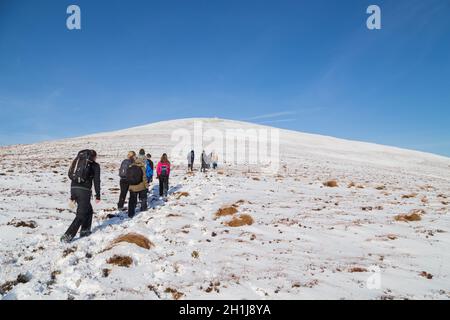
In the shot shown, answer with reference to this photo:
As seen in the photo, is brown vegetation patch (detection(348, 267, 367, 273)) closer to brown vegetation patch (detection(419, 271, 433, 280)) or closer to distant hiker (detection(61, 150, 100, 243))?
brown vegetation patch (detection(419, 271, 433, 280))

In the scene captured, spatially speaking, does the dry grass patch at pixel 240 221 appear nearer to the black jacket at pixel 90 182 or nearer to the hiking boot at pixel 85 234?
the hiking boot at pixel 85 234

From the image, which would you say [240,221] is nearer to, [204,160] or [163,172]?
[163,172]

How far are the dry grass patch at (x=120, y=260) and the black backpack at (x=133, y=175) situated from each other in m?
5.33

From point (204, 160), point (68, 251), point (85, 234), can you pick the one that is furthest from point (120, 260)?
point (204, 160)

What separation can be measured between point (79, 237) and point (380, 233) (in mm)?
9324

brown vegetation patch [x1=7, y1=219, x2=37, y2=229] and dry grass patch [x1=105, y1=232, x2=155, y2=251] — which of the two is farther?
brown vegetation patch [x1=7, y1=219, x2=37, y2=229]

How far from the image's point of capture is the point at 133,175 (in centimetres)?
1130

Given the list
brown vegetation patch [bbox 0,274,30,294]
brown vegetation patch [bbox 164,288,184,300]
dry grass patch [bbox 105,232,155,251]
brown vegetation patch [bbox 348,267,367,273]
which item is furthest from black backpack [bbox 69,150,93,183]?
brown vegetation patch [bbox 348,267,367,273]

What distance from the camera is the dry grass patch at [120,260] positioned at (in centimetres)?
609

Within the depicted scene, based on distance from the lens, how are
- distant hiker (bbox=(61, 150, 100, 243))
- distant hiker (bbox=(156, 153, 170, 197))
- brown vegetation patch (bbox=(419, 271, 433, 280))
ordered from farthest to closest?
distant hiker (bbox=(156, 153, 170, 197)) < distant hiker (bbox=(61, 150, 100, 243)) < brown vegetation patch (bbox=(419, 271, 433, 280))

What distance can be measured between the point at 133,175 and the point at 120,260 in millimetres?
5506

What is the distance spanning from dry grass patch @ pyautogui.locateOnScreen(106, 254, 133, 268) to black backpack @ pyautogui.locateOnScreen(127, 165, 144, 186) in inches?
210

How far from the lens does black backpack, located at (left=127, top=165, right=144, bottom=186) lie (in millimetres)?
11289
